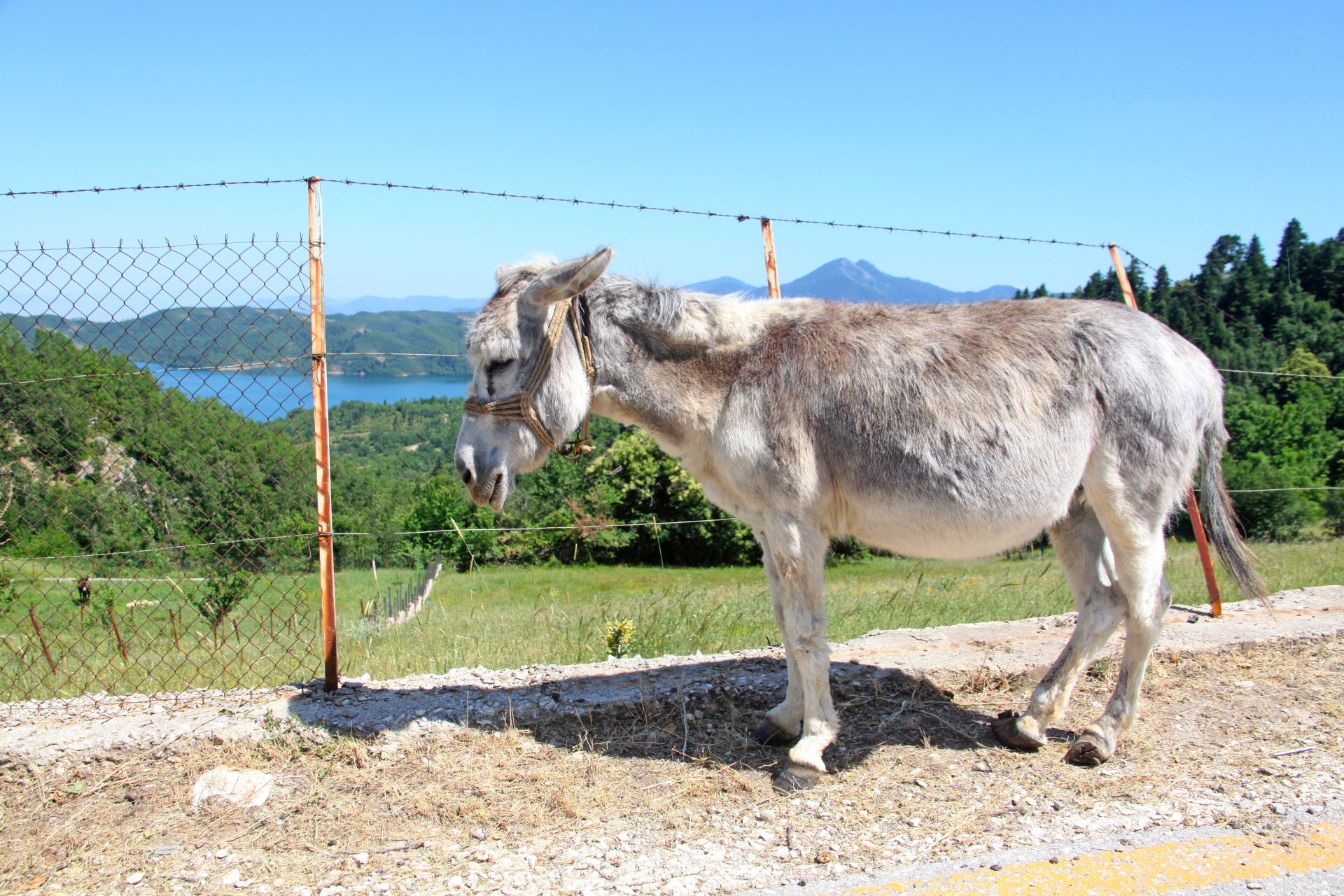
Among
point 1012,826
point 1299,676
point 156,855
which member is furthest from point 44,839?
point 1299,676

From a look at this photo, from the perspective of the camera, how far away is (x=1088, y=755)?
410 centimetres

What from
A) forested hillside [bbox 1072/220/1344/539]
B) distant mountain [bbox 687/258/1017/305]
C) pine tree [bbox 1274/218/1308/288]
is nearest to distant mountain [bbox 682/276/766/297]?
distant mountain [bbox 687/258/1017/305]

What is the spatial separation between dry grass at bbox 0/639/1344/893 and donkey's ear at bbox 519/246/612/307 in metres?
2.32

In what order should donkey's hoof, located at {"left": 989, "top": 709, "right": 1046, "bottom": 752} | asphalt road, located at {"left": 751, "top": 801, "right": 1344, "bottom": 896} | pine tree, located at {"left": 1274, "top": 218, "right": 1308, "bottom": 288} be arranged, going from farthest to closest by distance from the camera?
pine tree, located at {"left": 1274, "top": 218, "right": 1308, "bottom": 288} < donkey's hoof, located at {"left": 989, "top": 709, "right": 1046, "bottom": 752} < asphalt road, located at {"left": 751, "top": 801, "right": 1344, "bottom": 896}

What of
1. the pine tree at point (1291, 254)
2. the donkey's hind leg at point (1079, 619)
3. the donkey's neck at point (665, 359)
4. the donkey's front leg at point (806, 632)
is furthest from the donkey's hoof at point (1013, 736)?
the pine tree at point (1291, 254)

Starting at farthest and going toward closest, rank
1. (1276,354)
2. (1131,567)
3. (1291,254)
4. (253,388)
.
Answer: (1291,254) < (1276,354) < (253,388) < (1131,567)

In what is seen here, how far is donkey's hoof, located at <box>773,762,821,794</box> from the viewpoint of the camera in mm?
3871

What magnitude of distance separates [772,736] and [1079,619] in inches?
69.4

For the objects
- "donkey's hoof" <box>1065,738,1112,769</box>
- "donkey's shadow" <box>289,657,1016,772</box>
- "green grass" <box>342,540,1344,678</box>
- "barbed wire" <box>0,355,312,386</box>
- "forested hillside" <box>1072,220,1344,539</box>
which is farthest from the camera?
"forested hillside" <box>1072,220,1344,539</box>

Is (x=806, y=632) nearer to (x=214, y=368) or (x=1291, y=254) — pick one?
(x=214, y=368)

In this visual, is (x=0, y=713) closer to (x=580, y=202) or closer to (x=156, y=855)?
(x=156, y=855)

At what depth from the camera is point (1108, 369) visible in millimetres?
3951

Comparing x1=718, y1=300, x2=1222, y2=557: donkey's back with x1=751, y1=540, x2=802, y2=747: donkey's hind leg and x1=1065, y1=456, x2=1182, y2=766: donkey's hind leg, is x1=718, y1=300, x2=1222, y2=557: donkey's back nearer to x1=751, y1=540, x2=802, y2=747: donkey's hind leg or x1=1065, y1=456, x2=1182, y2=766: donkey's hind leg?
x1=1065, y1=456, x2=1182, y2=766: donkey's hind leg

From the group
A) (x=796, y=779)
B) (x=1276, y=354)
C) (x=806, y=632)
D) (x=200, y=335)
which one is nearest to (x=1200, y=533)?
(x=806, y=632)
